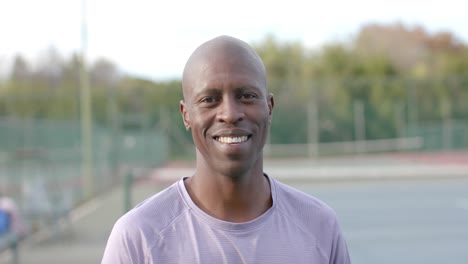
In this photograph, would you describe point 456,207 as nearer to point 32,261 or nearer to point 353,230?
point 353,230

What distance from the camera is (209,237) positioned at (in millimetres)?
1530

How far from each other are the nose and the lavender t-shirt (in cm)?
23

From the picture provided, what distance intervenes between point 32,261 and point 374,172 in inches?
540

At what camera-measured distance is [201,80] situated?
156 centimetres

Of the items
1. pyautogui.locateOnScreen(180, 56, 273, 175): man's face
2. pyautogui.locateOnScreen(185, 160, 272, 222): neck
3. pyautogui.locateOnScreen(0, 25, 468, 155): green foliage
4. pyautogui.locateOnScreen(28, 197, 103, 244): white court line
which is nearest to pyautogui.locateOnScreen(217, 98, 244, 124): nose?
pyautogui.locateOnScreen(180, 56, 273, 175): man's face

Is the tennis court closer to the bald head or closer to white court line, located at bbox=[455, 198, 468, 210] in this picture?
white court line, located at bbox=[455, 198, 468, 210]

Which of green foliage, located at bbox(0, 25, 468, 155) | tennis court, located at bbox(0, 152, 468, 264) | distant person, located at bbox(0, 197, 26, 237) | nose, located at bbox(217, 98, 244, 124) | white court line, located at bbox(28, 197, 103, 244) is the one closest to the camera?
nose, located at bbox(217, 98, 244, 124)

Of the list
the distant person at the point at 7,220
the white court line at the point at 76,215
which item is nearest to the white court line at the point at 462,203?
the white court line at the point at 76,215

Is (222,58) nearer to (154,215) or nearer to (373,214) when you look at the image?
(154,215)

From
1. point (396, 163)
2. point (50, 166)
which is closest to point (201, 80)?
point (50, 166)

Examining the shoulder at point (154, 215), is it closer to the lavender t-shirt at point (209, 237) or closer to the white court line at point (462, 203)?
the lavender t-shirt at point (209, 237)

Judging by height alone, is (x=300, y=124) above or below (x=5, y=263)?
above

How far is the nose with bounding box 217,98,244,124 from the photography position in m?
1.51

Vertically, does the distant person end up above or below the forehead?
below
